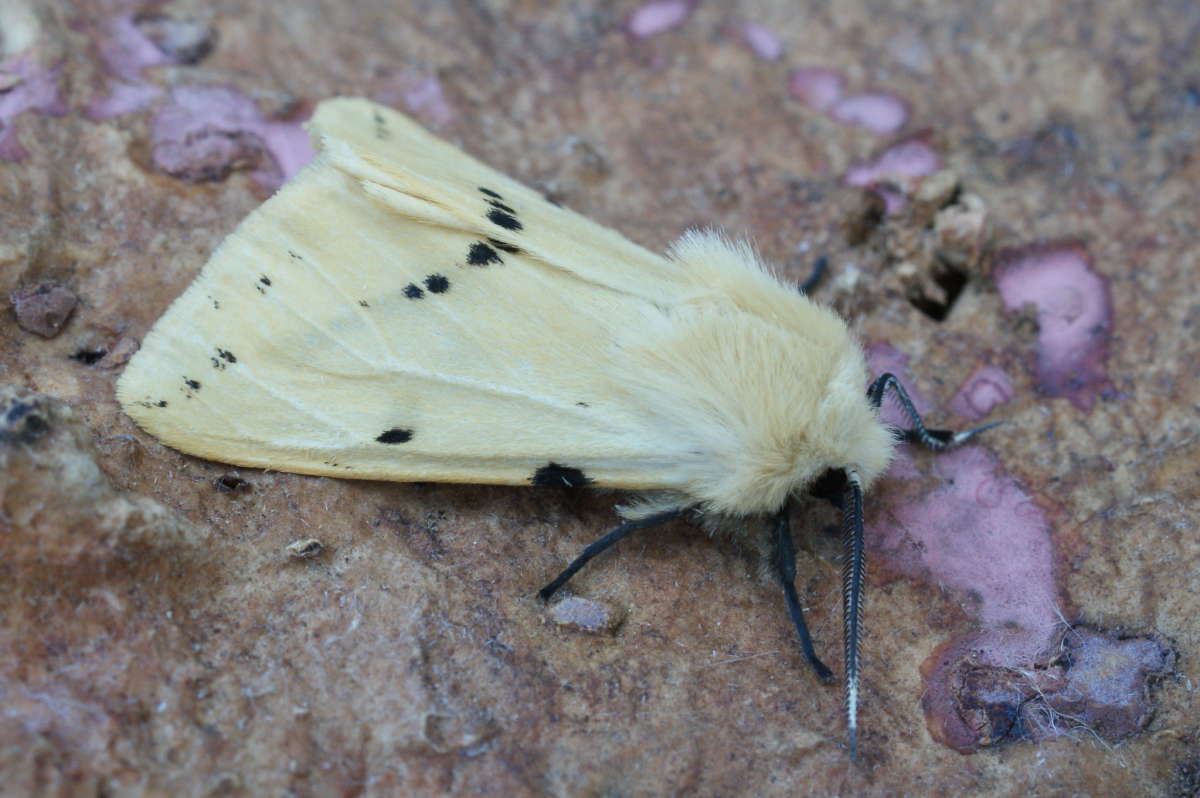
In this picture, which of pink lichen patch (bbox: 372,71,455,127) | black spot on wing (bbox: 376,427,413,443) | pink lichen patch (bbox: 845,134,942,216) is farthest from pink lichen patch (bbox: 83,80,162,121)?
pink lichen patch (bbox: 845,134,942,216)

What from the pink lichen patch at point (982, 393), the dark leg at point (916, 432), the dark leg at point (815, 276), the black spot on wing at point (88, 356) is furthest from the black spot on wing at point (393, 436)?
the pink lichen patch at point (982, 393)

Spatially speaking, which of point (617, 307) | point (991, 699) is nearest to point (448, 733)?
point (617, 307)

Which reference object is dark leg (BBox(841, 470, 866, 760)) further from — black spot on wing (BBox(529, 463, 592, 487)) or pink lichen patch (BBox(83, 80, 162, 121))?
pink lichen patch (BBox(83, 80, 162, 121))

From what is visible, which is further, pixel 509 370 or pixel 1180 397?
pixel 1180 397

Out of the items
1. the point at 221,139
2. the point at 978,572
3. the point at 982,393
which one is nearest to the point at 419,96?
the point at 221,139

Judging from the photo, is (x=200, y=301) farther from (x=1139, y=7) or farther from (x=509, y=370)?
(x=1139, y=7)

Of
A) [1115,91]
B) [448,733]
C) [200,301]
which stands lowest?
[448,733]
